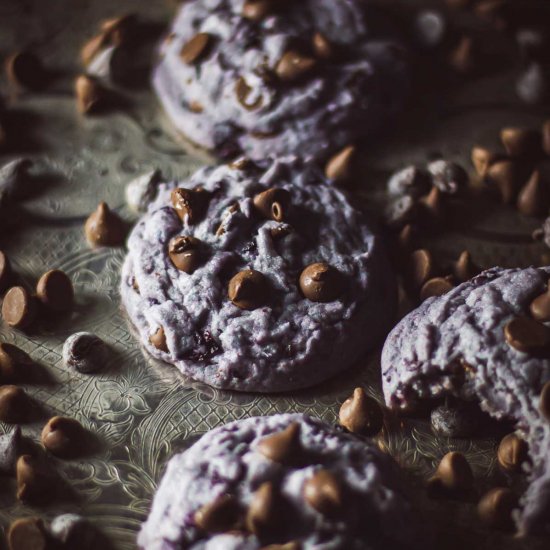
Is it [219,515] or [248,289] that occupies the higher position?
[248,289]

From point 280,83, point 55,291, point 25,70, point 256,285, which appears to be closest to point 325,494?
point 256,285

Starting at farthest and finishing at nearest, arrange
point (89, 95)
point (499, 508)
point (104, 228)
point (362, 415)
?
point (89, 95), point (104, 228), point (362, 415), point (499, 508)

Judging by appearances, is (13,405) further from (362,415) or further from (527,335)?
(527,335)

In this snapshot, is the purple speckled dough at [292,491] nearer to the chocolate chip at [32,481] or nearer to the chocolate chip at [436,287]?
the chocolate chip at [32,481]

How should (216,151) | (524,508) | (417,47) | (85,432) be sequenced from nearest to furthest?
(524,508) → (85,432) → (216,151) → (417,47)

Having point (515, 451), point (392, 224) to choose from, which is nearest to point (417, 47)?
point (392, 224)

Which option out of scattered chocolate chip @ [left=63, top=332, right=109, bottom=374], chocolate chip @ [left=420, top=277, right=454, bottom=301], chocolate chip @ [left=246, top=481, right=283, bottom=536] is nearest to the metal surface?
scattered chocolate chip @ [left=63, top=332, right=109, bottom=374]

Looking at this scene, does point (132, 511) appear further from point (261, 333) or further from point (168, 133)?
point (168, 133)
